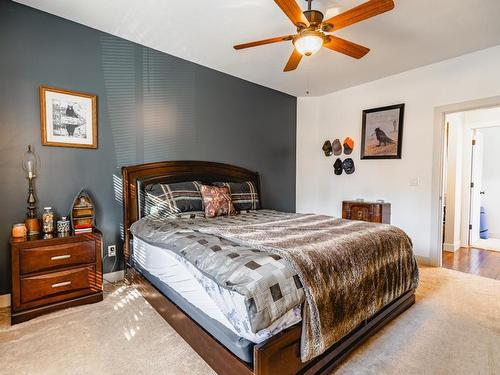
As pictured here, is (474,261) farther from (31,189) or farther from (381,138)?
A: (31,189)

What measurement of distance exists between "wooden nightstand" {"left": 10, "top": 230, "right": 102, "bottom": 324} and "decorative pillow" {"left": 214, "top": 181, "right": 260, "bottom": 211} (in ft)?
4.99

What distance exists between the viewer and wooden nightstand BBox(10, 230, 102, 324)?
2.06 metres

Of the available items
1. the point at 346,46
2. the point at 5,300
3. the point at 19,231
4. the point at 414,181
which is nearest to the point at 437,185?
the point at 414,181

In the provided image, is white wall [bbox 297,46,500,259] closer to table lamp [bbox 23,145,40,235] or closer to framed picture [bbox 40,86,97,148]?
framed picture [bbox 40,86,97,148]

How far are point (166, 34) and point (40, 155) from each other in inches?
68.9

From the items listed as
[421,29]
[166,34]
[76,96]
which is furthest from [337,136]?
[76,96]

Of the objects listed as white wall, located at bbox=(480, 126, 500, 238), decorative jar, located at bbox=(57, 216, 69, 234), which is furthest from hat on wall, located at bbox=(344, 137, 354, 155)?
decorative jar, located at bbox=(57, 216, 69, 234)

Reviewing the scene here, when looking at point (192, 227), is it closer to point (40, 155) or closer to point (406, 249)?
point (40, 155)

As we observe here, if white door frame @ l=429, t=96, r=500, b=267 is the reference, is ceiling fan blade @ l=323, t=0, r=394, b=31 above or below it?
above

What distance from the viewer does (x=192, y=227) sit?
221 cm

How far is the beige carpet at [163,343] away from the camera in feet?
5.23

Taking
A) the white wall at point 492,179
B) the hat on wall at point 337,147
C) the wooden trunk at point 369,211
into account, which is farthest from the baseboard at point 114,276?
the white wall at point 492,179

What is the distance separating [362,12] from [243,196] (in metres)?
2.26

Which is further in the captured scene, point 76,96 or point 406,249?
point 76,96
